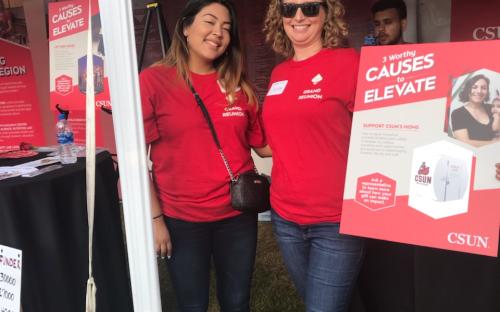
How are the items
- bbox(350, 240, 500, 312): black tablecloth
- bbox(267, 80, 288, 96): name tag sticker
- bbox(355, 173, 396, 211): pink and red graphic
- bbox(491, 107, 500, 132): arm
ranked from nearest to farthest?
bbox(491, 107, 500, 132): arm < bbox(355, 173, 396, 211): pink and red graphic < bbox(267, 80, 288, 96): name tag sticker < bbox(350, 240, 500, 312): black tablecloth

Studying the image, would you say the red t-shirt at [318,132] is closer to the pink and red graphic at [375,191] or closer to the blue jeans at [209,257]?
the pink and red graphic at [375,191]

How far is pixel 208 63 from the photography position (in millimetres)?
1673

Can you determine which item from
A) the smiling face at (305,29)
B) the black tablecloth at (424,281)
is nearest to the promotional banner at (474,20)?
the black tablecloth at (424,281)

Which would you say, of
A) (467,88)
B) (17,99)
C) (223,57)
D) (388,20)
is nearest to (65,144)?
(223,57)

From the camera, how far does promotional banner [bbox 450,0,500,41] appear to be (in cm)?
276

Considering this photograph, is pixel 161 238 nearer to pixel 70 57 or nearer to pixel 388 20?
pixel 70 57

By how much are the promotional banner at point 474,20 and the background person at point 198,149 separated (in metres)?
1.86

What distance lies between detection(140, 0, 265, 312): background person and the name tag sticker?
0.19 metres

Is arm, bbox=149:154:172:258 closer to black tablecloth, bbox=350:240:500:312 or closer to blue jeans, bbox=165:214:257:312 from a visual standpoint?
blue jeans, bbox=165:214:257:312

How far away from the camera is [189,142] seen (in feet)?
5.12

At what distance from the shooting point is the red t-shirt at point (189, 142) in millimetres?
1553

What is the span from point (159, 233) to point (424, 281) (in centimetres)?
101

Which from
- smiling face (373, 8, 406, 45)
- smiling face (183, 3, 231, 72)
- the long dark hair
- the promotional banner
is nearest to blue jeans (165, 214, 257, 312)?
the long dark hair

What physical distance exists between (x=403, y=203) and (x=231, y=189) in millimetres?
616
